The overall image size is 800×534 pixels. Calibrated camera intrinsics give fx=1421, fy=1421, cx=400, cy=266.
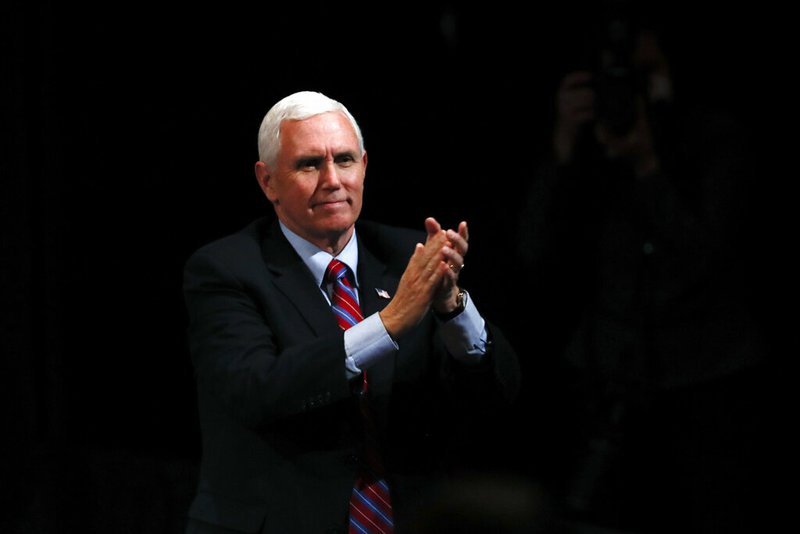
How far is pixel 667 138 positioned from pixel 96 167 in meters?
1.54

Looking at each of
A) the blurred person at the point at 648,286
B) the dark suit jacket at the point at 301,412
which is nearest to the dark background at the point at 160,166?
the blurred person at the point at 648,286

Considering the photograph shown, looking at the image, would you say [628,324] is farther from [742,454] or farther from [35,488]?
[35,488]

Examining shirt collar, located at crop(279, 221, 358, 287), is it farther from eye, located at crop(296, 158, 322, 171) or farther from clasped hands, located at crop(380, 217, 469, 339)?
clasped hands, located at crop(380, 217, 469, 339)

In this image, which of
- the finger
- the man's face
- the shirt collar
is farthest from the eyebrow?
the finger

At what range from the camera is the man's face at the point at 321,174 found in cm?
255

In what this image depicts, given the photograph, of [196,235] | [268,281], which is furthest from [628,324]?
[196,235]

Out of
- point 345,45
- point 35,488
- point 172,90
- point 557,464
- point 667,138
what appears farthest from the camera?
point 35,488

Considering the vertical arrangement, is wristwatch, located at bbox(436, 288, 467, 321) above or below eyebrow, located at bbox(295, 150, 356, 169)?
below

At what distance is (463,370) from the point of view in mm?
2525

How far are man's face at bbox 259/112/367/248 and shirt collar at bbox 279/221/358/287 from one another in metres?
0.03

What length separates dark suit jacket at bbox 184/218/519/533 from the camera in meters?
2.53

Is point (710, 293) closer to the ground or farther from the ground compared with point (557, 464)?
farther from the ground

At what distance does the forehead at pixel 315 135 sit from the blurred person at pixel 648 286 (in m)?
0.49

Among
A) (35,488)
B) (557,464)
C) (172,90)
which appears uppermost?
(172,90)
